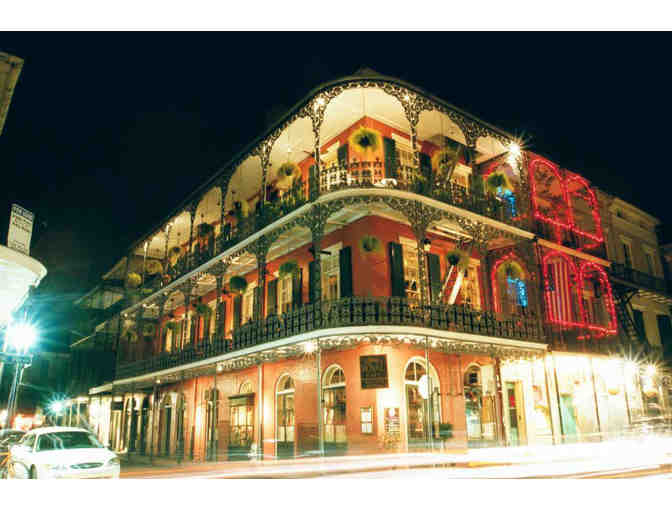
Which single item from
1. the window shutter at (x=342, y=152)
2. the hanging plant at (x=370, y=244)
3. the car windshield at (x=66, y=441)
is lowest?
the car windshield at (x=66, y=441)

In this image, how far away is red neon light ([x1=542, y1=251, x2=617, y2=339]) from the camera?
16.5m

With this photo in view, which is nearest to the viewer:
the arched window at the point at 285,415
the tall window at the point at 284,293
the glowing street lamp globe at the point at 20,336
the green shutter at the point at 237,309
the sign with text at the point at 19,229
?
the sign with text at the point at 19,229

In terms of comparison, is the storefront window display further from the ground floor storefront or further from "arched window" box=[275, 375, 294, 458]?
"arched window" box=[275, 375, 294, 458]

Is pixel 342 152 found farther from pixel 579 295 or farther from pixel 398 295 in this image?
pixel 579 295

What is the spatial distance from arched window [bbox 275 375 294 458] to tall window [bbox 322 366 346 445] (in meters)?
1.78

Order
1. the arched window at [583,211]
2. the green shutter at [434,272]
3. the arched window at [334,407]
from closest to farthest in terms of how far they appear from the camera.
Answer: the arched window at [334,407] → the green shutter at [434,272] → the arched window at [583,211]

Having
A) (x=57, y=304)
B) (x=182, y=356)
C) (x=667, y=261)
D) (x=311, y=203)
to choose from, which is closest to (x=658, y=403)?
(x=667, y=261)

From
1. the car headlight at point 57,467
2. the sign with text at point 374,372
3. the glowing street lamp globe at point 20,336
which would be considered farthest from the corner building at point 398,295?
the glowing street lamp globe at point 20,336

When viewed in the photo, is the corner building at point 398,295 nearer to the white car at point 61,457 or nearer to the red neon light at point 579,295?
the red neon light at point 579,295

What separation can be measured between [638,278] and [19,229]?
82.9 feet

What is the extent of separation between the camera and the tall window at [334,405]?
14552mm
